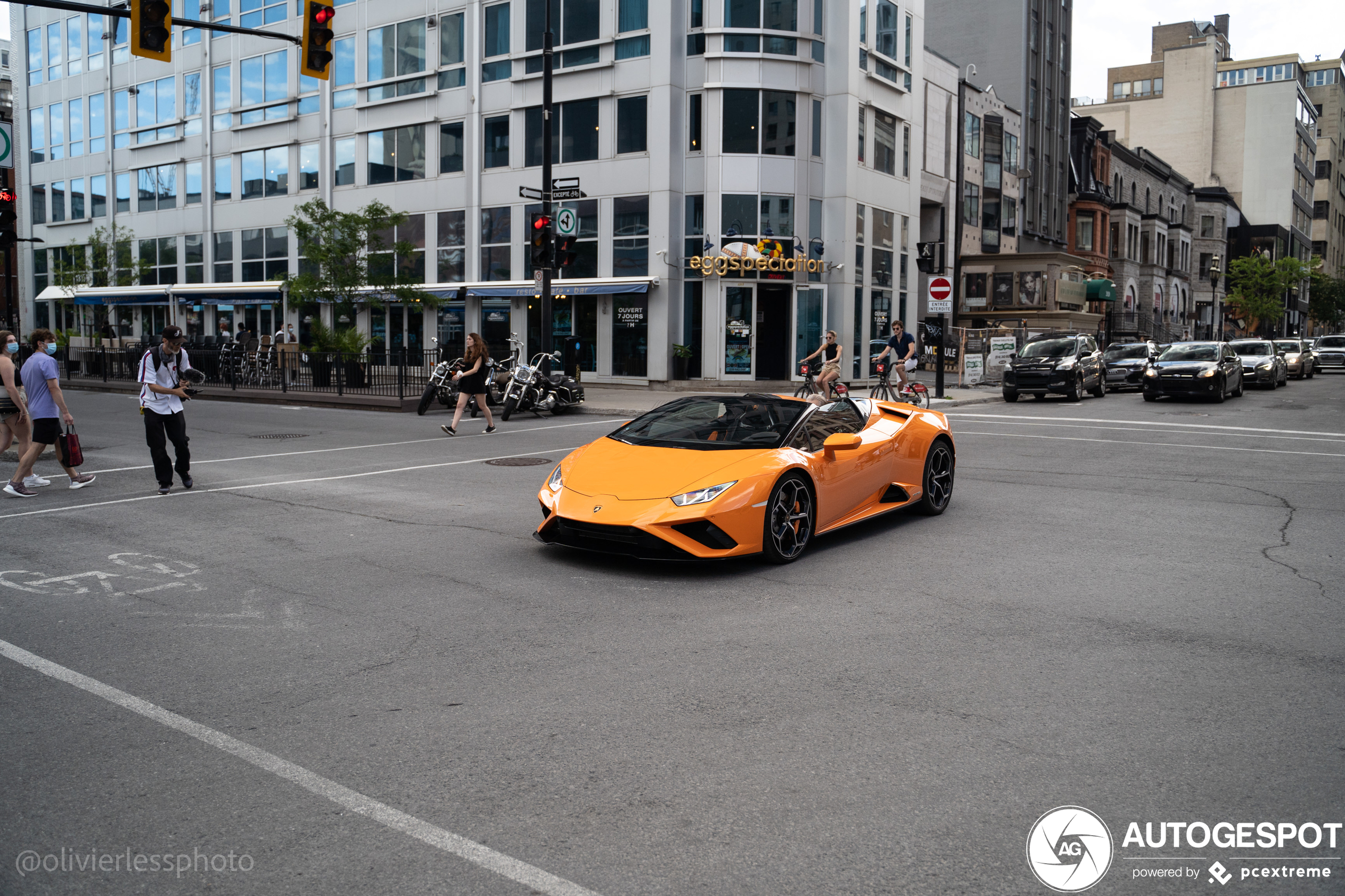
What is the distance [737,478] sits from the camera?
23.9 ft

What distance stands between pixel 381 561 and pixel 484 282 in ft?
94.1

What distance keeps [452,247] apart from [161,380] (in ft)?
85.9

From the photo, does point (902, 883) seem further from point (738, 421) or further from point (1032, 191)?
point (1032, 191)

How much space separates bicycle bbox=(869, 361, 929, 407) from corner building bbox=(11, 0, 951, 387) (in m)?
→ 7.82

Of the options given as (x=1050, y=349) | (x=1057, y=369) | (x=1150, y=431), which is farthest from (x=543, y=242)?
(x=1050, y=349)

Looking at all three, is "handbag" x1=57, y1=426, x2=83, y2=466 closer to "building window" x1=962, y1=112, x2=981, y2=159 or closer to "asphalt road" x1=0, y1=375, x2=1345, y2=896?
"asphalt road" x1=0, y1=375, x2=1345, y2=896

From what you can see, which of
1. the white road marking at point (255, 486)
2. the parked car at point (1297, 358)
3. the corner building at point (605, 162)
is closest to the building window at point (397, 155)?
the corner building at point (605, 162)

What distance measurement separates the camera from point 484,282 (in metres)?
35.3

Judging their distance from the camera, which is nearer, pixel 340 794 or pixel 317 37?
pixel 340 794

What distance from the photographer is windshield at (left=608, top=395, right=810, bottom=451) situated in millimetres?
8008

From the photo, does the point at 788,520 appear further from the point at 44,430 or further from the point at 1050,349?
the point at 1050,349

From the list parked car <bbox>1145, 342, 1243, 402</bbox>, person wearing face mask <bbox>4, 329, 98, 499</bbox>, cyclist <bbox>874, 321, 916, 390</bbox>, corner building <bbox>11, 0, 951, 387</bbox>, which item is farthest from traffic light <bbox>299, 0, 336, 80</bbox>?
parked car <bbox>1145, 342, 1243, 402</bbox>

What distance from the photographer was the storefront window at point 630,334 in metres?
32.3

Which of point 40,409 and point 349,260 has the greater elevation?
point 349,260
